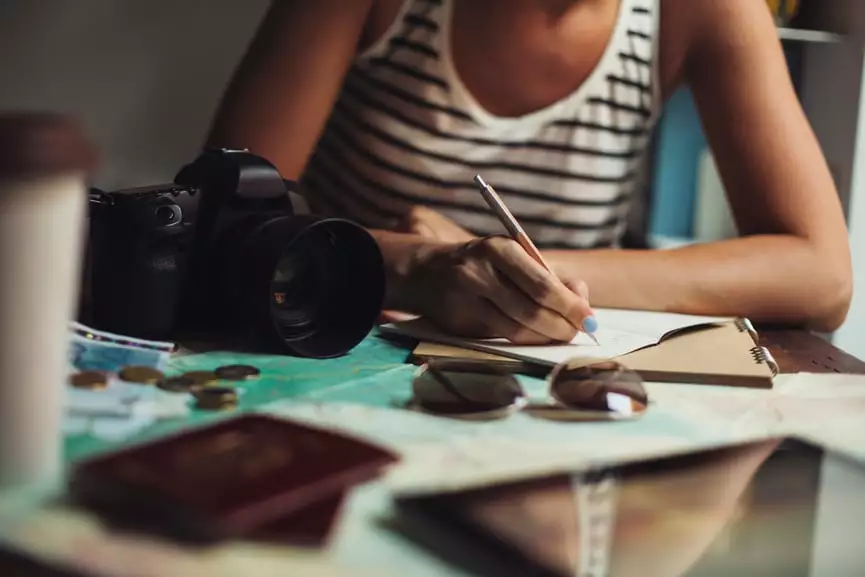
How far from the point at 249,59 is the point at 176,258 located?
12.9 inches

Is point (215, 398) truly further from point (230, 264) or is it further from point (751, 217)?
point (751, 217)

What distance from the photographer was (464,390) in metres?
0.57

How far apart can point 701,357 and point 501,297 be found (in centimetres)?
15

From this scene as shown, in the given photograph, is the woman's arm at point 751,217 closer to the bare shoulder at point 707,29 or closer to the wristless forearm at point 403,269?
the bare shoulder at point 707,29

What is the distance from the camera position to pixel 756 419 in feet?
1.86

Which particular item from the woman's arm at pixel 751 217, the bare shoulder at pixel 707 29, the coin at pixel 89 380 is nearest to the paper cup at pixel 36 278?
the coin at pixel 89 380

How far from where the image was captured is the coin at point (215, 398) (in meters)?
0.53

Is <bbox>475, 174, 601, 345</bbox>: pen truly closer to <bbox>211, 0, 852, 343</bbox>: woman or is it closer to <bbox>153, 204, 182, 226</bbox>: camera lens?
<bbox>211, 0, 852, 343</bbox>: woman

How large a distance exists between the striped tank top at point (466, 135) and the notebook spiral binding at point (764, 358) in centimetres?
41

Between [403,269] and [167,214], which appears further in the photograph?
[403,269]

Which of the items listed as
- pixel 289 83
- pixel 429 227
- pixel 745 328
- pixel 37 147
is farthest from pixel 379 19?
pixel 37 147

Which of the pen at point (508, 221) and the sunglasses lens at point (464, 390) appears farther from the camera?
the pen at point (508, 221)

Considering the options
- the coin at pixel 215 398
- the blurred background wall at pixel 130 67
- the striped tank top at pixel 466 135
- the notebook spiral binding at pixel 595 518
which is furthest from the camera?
the blurred background wall at pixel 130 67

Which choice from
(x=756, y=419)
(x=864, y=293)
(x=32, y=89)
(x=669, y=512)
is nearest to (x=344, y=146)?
(x=32, y=89)
